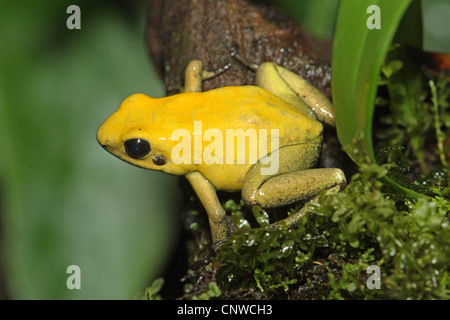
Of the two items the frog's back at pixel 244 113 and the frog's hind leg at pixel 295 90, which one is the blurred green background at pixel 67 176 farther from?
the frog's hind leg at pixel 295 90

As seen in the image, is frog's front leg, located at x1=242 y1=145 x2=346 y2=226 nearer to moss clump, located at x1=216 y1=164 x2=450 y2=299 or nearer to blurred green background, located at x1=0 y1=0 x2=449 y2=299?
moss clump, located at x1=216 y1=164 x2=450 y2=299

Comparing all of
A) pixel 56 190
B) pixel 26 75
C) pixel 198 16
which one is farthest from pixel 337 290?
pixel 26 75

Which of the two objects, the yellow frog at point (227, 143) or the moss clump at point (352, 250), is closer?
the moss clump at point (352, 250)

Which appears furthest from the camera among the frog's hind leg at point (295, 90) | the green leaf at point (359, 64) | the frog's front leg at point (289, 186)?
the frog's hind leg at point (295, 90)

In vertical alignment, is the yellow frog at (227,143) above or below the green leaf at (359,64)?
below

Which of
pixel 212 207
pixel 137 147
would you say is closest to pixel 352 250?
pixel 212 207

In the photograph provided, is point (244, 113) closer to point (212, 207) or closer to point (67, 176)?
point (212, 207)

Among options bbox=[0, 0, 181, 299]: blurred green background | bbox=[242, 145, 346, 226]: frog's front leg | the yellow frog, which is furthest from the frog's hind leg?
bbox=[0, 0, 181, 299]: blurred green background

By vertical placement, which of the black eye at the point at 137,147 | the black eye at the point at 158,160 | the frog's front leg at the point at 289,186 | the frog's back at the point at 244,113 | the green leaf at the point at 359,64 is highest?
the green leaf at the point at 359,64

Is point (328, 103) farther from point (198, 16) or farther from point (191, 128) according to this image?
point (198, 16)

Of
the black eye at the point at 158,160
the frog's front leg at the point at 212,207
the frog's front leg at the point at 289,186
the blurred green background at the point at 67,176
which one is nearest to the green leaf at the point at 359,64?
the frog's front leg at the point at 289,186
